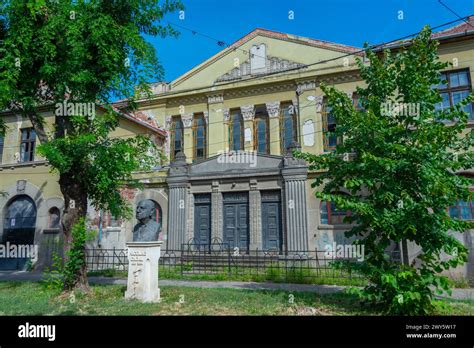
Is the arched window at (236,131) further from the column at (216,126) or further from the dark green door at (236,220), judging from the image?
the dark green door at (236,220)

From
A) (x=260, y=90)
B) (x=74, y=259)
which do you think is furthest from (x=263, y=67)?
(x=74, y=259)

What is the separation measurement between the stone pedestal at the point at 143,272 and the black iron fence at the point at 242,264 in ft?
13.9

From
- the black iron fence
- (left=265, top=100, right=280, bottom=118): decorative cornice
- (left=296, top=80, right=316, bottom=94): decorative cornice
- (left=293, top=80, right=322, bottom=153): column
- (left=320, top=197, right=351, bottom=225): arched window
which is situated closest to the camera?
the black iron fence

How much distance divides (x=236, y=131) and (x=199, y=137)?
2.39 metres

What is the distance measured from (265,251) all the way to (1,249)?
13965 mm

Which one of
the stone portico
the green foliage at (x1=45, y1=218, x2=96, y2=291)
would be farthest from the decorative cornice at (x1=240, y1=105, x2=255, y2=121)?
the green foliage at (x1=45, y1=218, x2=96, y2=291)

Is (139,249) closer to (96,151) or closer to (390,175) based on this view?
(96,151)

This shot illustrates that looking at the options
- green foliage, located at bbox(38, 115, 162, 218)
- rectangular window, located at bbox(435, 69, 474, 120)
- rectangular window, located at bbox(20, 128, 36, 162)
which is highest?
rectangular window, located at bbox(435, 69, 474, 120)

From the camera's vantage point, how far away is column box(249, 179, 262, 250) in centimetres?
1584

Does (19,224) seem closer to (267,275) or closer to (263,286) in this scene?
(267,275)

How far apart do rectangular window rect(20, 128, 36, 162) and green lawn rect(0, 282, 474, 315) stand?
1058 centimetres

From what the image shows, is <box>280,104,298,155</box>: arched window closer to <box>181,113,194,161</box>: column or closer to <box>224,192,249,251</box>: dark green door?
<box>224,192,249,251</box>: dark green door

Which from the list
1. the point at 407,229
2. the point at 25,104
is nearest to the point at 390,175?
the point at 407,229

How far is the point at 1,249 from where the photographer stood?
1745cm
